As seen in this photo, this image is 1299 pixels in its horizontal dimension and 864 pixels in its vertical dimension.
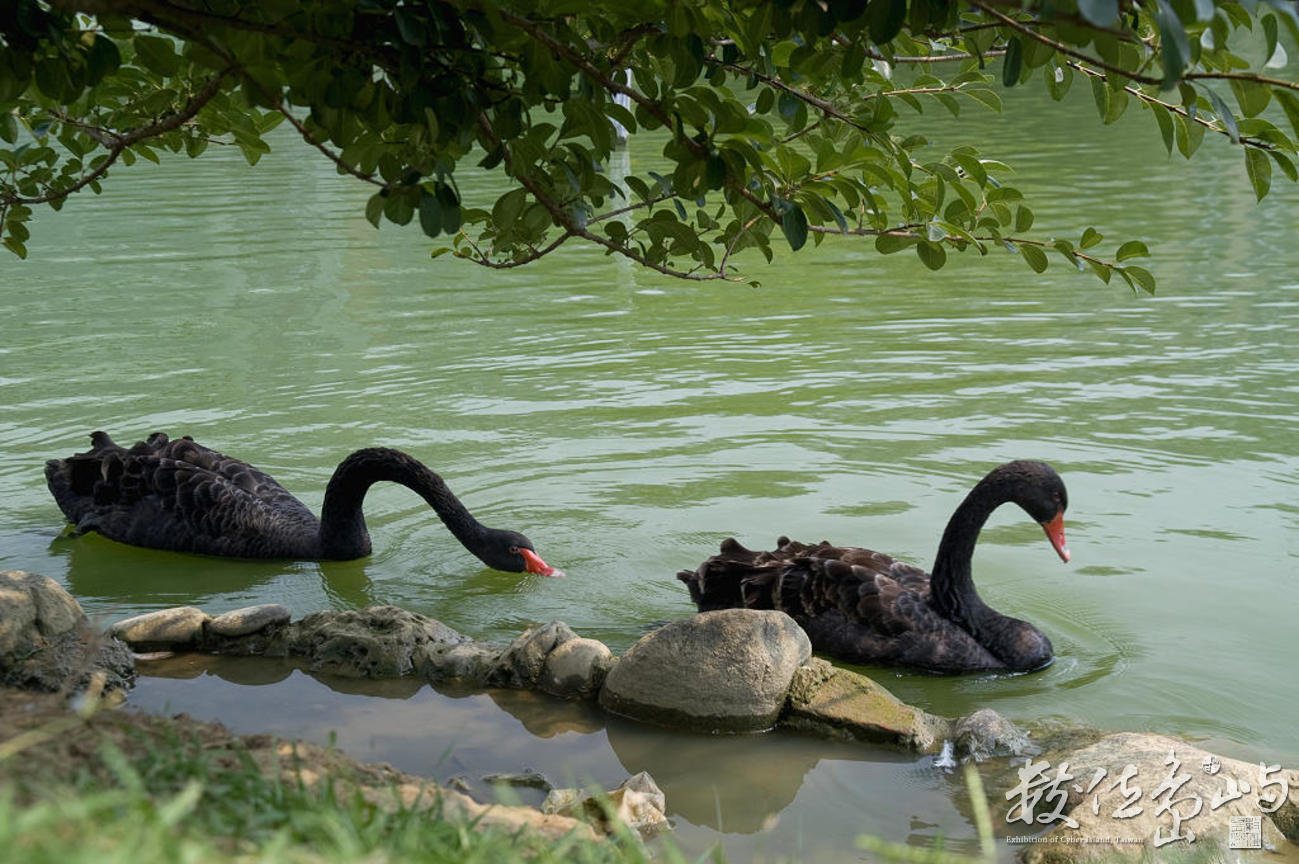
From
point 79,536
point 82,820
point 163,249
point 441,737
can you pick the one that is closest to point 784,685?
point 441,737

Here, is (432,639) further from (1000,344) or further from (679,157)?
(1000,344)

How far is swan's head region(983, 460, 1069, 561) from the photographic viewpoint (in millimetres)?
5734

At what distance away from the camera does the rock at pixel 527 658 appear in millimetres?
5141

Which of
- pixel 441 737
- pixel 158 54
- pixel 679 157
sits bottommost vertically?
pixel 441 737

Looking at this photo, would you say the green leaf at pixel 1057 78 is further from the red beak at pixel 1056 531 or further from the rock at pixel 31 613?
the rock at pixel 31 613

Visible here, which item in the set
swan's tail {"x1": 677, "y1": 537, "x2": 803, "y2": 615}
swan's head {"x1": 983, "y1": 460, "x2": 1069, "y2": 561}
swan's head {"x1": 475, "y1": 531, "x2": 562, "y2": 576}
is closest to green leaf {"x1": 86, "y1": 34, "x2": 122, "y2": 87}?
swan's tail {"x1": 677, "y1": 537, "x2": 803, "y2": 615}

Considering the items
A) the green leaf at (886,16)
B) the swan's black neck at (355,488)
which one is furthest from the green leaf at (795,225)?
the swan's black neck at (355,488)

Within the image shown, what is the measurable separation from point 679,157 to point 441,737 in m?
2.09

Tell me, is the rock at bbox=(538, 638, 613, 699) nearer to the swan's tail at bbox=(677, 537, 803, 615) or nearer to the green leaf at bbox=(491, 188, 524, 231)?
the swan's tail at bbox=(677, 537, 803, 615)

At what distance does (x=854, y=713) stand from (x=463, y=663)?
4.81 ft

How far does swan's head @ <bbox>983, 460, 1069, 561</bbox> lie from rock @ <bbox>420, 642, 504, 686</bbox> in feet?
6.96

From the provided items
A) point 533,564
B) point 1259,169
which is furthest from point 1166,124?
point 533,564

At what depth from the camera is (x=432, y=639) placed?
5395 millimetres

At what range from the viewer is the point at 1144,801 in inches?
155
